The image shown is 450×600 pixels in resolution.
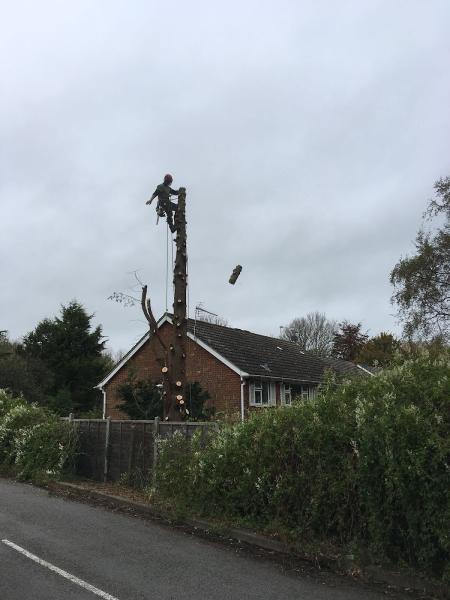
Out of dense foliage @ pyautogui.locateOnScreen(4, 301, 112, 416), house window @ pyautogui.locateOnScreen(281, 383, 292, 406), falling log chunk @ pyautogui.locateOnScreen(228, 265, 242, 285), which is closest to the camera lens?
falling log chunk @ pyautogui.locateOnScreen(228, 265, 242, 285)

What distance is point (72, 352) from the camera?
37656mm

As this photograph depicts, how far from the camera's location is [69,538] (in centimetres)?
739

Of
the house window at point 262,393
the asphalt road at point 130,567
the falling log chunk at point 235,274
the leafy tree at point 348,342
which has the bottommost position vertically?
the asphalt road at point 130,567

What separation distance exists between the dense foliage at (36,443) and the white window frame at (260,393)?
12.4 metres

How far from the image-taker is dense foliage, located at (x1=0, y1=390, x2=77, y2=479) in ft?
40.9

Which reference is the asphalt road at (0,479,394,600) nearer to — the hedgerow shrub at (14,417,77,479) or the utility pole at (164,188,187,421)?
the hedgerow shrub at (14,417,77,479)

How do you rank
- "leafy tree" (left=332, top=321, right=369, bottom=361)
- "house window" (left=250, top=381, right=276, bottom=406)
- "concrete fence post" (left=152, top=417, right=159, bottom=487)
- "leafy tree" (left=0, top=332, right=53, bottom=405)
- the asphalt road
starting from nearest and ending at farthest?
the asphalt road
"concrete fence post" (left=152, top=417, right=159, bottom=487)
"house window" (left=250, top=381, right=276, bottom=406)
"leafy tree" (left=0, top=332, right=53, bottom=405)
"leafy tree" (left=332, top=321, right=369, bottom=361)

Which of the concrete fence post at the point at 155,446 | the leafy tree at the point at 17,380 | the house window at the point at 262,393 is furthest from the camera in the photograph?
the leafy tree at the point at 17,380

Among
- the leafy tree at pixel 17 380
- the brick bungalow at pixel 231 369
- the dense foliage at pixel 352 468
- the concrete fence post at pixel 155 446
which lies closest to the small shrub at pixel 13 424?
the concrete fence post at pixel 155 446

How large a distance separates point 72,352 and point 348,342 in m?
38.3

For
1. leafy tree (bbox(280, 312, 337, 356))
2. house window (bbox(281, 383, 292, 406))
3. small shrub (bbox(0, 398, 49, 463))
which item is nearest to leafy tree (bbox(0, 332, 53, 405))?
small shrub (bbox(0, 398, 49, 463))

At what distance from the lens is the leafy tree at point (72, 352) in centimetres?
3647

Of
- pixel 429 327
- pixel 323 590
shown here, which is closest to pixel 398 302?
pixel 429 327

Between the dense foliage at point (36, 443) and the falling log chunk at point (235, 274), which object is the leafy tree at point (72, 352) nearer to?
the dense foliage at point (36, 443)
